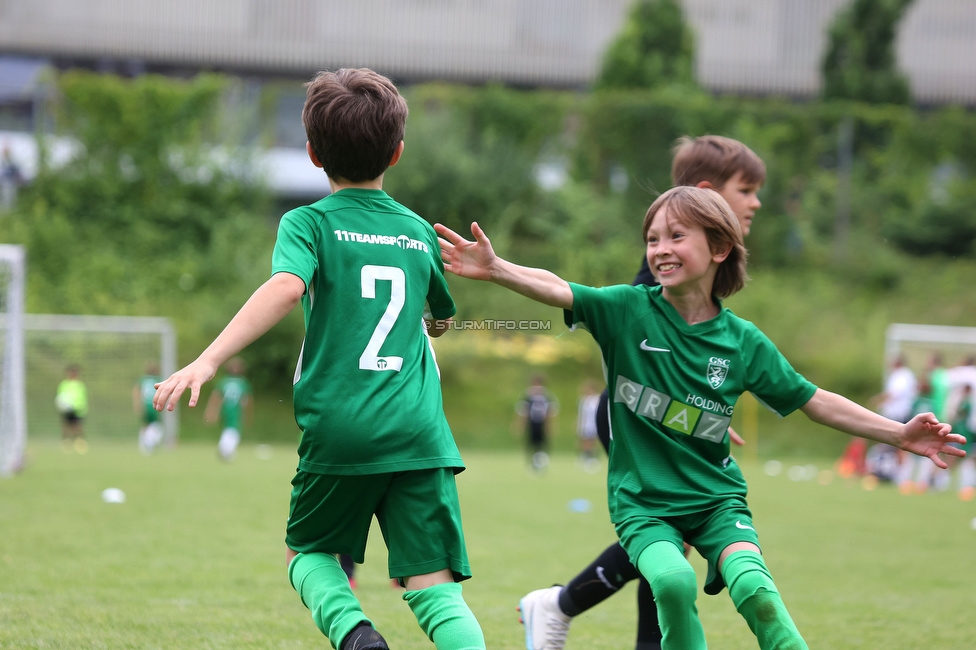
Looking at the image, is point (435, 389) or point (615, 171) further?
point (615, 171)

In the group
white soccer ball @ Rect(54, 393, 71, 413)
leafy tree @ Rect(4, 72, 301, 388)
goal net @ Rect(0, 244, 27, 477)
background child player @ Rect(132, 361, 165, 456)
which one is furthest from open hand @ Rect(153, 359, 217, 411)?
leafy tree @ Rect(4, 72, 301, 388)

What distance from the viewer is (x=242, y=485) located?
13.2 meters

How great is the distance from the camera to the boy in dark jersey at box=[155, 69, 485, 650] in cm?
300

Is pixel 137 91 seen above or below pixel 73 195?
above

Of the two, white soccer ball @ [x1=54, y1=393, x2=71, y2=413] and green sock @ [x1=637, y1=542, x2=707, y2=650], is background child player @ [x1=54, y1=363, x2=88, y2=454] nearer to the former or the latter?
white soccer ball @ [x1=54, y1=393, x2=71, y2=413]

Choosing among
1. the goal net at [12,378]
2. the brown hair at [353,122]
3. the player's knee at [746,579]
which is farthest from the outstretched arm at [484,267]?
the goal net at [12,378]

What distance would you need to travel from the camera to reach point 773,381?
3.60m

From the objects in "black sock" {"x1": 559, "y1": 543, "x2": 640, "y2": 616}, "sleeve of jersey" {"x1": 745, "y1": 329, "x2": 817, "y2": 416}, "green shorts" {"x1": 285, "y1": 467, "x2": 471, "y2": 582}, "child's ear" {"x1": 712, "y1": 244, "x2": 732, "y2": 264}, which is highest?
"child's ear" {"x1": 712, "y1": 244, "x2": 732, "y2": 264}

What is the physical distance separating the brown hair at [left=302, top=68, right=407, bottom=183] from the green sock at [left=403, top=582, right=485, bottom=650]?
126 centimetres

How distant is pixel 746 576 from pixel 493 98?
95.9ft

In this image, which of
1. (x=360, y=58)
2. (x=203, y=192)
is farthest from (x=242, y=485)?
(x=360, y=58)

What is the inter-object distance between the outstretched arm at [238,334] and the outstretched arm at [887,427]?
182 cm

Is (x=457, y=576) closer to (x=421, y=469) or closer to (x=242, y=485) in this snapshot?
(x=421, y=469)

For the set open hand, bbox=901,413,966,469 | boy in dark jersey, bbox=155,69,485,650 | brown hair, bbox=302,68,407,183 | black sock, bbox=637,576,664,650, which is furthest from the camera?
black sock, bbox=637,576,664,650
